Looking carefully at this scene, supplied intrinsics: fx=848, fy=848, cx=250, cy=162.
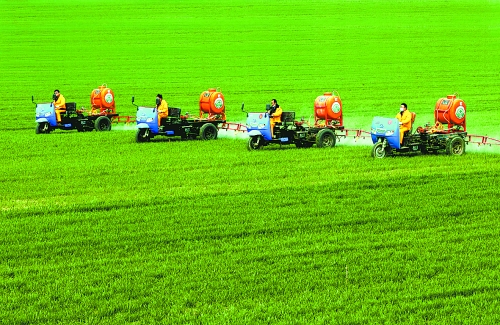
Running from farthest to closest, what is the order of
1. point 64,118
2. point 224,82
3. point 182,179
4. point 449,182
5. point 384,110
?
point 224,82 < point 384,110 < point 64,118 < point 182,179 < point 449,182

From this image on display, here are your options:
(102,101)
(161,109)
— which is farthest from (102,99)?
(161,109)

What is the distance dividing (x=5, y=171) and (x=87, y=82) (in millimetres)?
33788

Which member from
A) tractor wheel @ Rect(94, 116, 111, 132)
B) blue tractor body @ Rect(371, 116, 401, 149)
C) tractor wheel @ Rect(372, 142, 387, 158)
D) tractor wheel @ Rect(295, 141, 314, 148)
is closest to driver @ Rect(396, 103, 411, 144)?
blue tractor body @ Rect(371, 116, 401, 149)

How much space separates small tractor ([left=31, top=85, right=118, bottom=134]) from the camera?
1316 inches

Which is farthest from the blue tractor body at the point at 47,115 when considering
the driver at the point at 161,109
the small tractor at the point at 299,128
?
the small tractor at the point at 299,128

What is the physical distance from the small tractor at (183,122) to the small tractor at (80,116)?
4.50 meters

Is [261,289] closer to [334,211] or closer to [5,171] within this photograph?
[334,211]

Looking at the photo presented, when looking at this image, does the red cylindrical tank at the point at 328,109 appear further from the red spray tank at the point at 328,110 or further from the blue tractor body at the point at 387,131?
the blue tractor body at the point at 387,131

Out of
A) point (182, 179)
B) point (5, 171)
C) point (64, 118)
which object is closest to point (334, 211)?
point (182, 179)

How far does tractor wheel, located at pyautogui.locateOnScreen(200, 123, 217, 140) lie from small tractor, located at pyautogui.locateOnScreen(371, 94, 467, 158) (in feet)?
24.9

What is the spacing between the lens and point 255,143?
27203 mm

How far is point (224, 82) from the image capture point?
181 ft

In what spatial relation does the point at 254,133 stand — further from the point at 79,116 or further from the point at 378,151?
the point at 79,116

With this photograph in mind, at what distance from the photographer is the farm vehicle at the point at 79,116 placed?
110 feet
